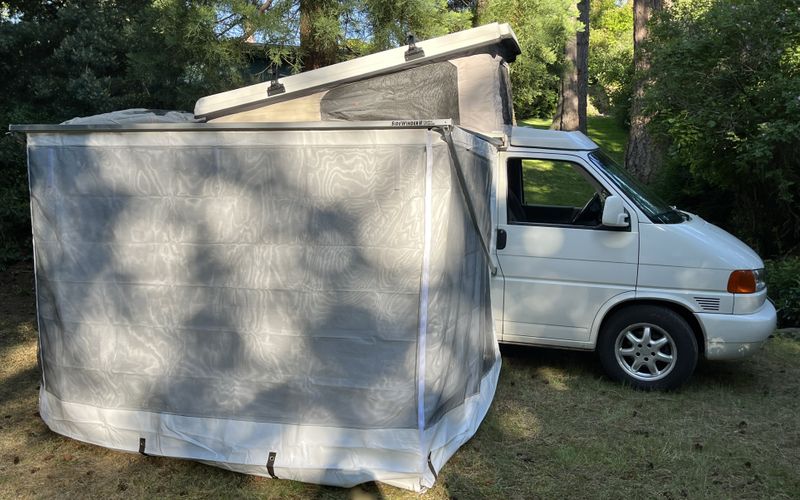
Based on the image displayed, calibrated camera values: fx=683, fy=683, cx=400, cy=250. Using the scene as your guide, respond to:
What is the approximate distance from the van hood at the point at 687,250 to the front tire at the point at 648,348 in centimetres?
43

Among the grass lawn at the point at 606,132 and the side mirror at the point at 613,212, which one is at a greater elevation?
the grass lawn at the point at 606,132

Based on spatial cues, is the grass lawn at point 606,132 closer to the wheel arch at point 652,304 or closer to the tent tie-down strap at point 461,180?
the wheel arch at point 652,304

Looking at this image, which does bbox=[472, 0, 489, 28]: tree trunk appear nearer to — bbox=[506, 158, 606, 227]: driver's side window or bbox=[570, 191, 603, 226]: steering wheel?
bbox=[506, 158, 606, 227]: driver's side window

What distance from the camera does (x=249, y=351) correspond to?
4152mm

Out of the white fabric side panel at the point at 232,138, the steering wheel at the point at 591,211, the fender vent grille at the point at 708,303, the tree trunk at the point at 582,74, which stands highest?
the tree trunk at the point at 582,74

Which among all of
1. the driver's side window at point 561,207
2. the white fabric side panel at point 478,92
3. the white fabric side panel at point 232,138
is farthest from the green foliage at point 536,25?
the white fabric side panel at point 232,138

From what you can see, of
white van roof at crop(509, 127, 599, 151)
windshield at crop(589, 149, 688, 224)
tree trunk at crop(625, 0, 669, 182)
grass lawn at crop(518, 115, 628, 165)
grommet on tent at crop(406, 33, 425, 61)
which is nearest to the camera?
grommet on tent at crop(406, 33, 425, 61)

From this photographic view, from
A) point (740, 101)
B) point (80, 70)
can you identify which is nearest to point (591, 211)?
point (740, 101)

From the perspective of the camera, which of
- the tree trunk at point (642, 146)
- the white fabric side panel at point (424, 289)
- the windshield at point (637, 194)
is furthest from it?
the tree trunk at point (642, 146)

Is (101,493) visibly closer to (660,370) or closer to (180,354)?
(180,354)

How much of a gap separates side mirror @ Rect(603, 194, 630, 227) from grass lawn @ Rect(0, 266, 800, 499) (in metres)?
1.42

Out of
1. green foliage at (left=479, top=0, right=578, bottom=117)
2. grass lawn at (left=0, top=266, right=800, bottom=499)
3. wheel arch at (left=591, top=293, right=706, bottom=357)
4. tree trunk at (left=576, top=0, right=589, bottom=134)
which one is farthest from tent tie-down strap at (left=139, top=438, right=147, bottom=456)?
tree trunk at (left=576, top=0, right=589, bottom=134)

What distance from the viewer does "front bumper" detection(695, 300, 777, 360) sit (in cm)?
539

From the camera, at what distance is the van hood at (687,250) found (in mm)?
5398
